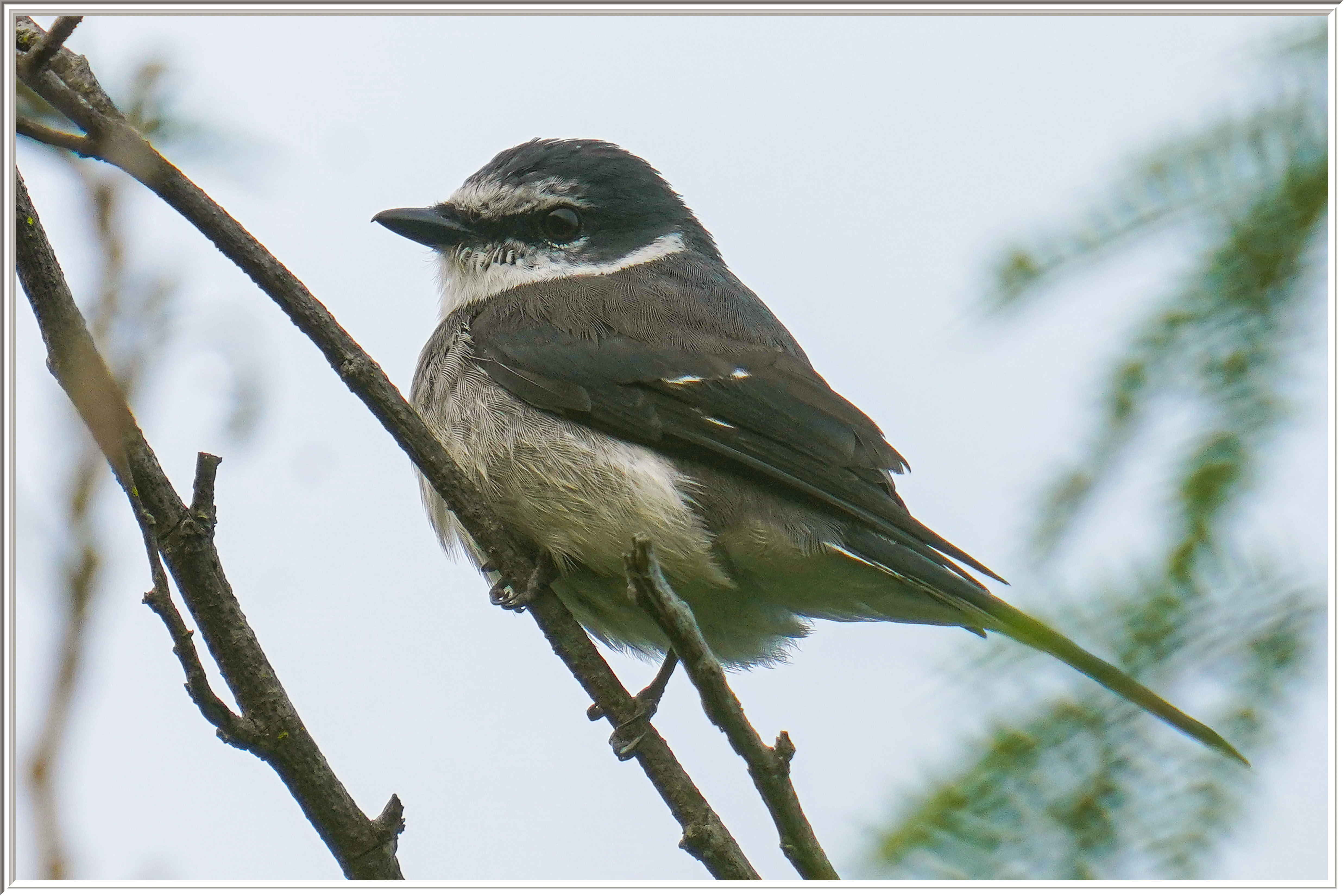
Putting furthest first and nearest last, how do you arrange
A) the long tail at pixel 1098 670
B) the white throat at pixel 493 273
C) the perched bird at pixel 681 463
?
the white throat at pixel 493 273 → the perched bird at pixel 681 463 → the long tail at pixel 1098 670

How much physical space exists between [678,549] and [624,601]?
1.04ft

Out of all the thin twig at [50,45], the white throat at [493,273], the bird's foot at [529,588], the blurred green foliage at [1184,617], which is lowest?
the blurred green foliage at [1184,617]

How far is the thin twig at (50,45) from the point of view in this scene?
94.3 inches

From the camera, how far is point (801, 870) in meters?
2.42

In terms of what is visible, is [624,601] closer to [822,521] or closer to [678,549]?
[678,549]

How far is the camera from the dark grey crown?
4.95 metres

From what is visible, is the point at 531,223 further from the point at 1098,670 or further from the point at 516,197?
the point at 1098,670

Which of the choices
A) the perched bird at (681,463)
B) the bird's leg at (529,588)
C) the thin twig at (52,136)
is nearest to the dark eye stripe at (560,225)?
the perched bird at (681,463)

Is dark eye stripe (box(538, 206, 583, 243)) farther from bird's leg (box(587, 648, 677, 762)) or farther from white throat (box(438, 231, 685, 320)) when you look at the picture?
bird's leg (box(587, 648, 677, 762))

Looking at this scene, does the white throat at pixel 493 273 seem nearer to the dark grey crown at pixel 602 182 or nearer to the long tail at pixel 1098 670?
the dark grey crown at pixel 602 182

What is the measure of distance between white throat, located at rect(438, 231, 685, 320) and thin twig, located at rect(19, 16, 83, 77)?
7.73 feet

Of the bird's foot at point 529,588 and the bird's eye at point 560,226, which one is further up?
the bird's eye at point 560,226

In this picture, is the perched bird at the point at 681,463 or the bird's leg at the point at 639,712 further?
the perched bird at the point at 681,463

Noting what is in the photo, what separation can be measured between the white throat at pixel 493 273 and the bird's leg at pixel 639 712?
1690 mm
